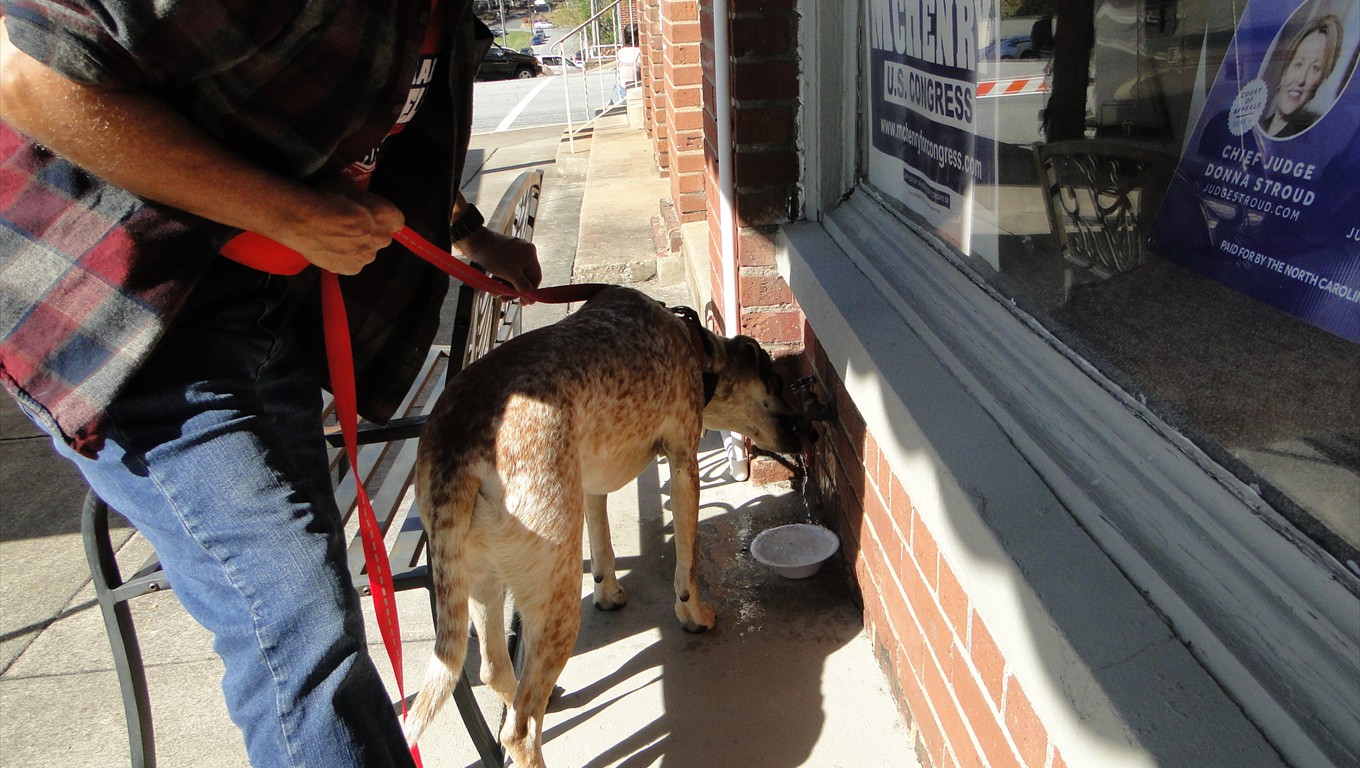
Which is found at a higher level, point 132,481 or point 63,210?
point 63,210

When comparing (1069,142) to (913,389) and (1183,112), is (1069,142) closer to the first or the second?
(1183,112)

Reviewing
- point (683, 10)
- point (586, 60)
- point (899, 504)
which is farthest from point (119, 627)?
point (586, 60)

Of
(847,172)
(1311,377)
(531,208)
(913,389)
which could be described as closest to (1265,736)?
(1311,377)

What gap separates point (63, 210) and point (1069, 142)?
6.03 feet

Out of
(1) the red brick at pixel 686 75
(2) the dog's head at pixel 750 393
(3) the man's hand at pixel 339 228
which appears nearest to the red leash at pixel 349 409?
(3) the man's hand at pixel 339 228

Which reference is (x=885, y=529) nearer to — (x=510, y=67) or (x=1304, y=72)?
(x=1304, y=72)

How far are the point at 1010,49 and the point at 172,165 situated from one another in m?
1.62

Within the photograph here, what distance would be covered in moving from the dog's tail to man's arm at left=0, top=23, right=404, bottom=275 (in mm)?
641

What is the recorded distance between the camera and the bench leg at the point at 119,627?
7.62ft

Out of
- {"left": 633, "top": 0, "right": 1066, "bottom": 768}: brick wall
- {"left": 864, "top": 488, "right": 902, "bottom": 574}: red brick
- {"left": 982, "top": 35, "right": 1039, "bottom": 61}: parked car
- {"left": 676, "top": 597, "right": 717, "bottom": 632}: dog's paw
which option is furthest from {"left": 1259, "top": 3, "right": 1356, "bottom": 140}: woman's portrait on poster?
{"left": 676, "top": 597, "right": 717, "bottom": 632}: dog's paw

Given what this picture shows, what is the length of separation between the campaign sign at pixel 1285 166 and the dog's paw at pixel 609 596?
2.31 m

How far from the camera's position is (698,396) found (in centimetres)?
316

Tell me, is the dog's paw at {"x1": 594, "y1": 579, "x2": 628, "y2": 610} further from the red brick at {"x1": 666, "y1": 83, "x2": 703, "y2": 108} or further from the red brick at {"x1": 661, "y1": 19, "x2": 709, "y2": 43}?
the red brick at {"x1": 661, "y1": 19, "x2": 709, "y2": 43}

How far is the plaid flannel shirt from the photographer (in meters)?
1.46
